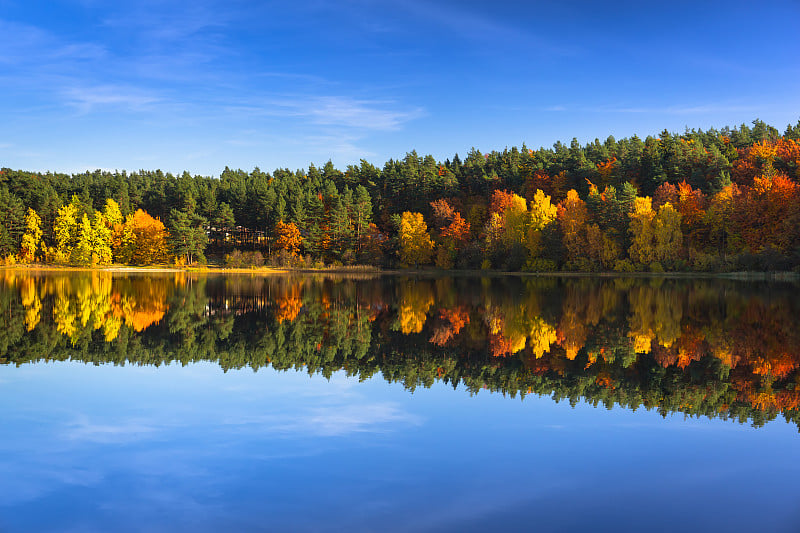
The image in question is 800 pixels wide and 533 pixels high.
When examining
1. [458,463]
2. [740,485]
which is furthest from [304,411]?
[740,485]

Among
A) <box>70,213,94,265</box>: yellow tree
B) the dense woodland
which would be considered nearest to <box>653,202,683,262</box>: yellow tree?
the dense woodland

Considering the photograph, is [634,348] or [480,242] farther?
[480,242]

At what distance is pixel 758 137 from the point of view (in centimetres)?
10888

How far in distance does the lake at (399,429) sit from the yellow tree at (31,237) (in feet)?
301

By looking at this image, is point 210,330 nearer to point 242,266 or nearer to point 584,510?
point 584,510

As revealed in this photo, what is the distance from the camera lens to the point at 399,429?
10445mm

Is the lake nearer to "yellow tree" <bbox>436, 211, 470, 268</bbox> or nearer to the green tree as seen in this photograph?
"yellow tree" <bbox>436, 211, 470, 268</bbox>

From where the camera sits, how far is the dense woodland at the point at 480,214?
74.8m

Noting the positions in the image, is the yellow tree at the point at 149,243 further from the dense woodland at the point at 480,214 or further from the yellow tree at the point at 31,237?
the yellow tree at the point at 31,237

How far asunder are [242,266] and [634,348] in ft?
271

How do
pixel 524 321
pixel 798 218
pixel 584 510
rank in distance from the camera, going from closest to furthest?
pixel 584 510 < pixel 524 321 < pixel 798 218

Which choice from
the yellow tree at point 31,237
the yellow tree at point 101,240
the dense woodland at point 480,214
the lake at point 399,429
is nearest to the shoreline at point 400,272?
the dense woodland at point 480,214

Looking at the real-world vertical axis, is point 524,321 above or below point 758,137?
below

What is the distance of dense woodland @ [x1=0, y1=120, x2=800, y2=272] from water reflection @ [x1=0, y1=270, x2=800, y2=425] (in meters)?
44.2
